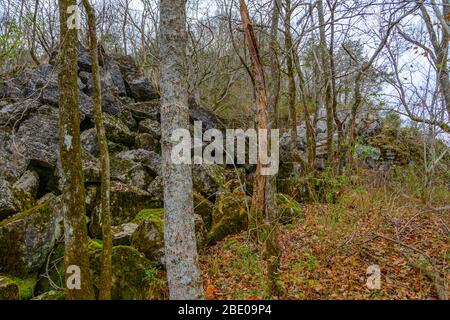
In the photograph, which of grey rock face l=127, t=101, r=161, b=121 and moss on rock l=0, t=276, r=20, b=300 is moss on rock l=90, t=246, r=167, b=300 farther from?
grey rock face l=127, t=101, r=161, b=121

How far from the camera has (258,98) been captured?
20.1 ft

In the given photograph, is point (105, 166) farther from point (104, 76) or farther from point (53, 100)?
point (104, 76)

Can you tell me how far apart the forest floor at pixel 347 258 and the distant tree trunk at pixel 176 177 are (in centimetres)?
169

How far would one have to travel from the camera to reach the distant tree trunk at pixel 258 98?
588 centimetres

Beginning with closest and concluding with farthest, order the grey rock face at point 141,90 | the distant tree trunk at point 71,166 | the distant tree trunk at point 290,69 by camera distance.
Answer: the distant tree trunk at point 71,166, the distant tree trunk at point 290,69, the grey rock face at point 141,90

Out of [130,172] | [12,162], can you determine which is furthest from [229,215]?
[12,162]

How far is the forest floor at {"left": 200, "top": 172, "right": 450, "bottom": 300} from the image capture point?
192 inches

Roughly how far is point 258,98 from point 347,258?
341 cm

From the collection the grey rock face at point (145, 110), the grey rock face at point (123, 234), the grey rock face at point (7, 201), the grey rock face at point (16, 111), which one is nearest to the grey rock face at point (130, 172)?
the grey rock face at point (123, 234)

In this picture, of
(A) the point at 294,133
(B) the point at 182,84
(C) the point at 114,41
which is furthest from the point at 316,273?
(C) the point at 114,41

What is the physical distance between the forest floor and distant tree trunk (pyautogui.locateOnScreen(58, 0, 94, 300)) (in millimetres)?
2189

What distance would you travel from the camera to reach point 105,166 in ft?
16.3

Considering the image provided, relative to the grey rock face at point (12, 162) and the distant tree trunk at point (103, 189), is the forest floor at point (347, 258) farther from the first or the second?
the grey rock face at point (12, 162)

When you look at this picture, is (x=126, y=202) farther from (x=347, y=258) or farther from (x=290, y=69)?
(x=290, y=69)
